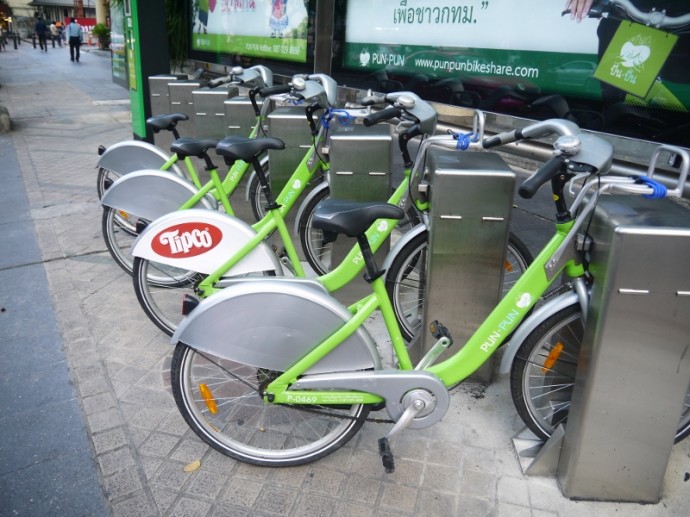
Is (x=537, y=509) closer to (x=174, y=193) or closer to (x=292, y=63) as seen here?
(x=174, y=193)

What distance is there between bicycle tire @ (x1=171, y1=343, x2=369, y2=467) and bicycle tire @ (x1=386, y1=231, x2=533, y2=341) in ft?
2.83

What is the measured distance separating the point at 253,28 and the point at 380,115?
6.03m

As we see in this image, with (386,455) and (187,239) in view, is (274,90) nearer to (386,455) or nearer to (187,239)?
(187,239)

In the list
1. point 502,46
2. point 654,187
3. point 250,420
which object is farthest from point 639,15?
point 250,420

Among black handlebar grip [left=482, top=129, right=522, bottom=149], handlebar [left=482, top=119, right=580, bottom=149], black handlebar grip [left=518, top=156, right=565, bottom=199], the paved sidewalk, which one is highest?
handlebar [left=482, top=119, right=580, bottom=149]

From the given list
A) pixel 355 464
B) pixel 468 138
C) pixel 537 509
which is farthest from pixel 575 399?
pixel 468 138

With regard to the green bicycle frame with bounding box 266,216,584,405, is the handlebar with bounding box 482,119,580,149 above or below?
above

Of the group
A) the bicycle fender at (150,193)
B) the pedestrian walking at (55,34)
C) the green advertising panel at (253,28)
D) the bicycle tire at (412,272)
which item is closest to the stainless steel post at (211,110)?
the bicycle fender at (150,193)

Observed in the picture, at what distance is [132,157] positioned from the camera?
5016 millimetres

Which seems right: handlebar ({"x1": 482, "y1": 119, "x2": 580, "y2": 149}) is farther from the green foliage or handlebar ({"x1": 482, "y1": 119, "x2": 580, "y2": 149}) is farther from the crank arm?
the green foliage

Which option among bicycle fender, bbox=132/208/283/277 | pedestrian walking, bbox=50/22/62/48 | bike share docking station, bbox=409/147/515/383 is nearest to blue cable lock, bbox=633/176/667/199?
bike share docking station, bbox=409/147/515/383

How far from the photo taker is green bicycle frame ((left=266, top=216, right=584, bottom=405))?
243 cm

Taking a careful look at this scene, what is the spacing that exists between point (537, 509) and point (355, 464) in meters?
0.79

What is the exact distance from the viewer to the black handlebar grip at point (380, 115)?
10.7 feet
